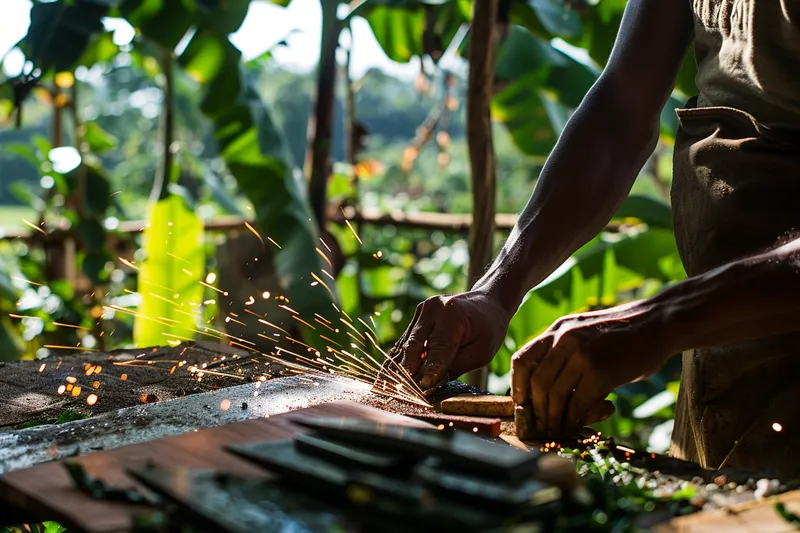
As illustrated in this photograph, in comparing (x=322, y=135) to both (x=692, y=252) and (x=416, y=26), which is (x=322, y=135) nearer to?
(x=416, y=26)

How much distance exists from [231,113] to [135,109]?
7.21m

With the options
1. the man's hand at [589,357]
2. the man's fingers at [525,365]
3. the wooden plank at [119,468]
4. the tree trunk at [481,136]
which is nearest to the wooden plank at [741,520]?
→ the man's hand at [589,357]

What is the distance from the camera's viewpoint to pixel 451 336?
6.34 ft

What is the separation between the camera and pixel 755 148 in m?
1.87

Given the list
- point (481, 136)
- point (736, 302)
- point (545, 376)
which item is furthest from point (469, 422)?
point (481, 136)

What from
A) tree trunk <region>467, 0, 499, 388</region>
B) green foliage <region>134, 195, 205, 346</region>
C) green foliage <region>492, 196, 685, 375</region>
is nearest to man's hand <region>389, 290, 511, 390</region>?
tree trunk <region>467, 0, 499, 388</region>

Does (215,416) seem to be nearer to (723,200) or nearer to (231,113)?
(723,200)

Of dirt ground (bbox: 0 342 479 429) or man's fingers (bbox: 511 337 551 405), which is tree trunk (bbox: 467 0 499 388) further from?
man's fingers (bbox: 511 337 551 405)

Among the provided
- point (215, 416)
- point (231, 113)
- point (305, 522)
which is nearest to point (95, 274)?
point (231, 113)

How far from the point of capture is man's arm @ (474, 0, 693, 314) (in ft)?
6.79

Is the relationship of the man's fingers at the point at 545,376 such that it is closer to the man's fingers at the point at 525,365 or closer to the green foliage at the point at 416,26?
the man's fingers at the point at 525,365

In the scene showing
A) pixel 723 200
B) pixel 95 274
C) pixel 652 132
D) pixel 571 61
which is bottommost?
pixel 95 274

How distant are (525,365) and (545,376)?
5 cm

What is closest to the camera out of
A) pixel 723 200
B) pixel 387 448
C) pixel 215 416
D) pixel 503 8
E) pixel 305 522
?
pixel 305 522
